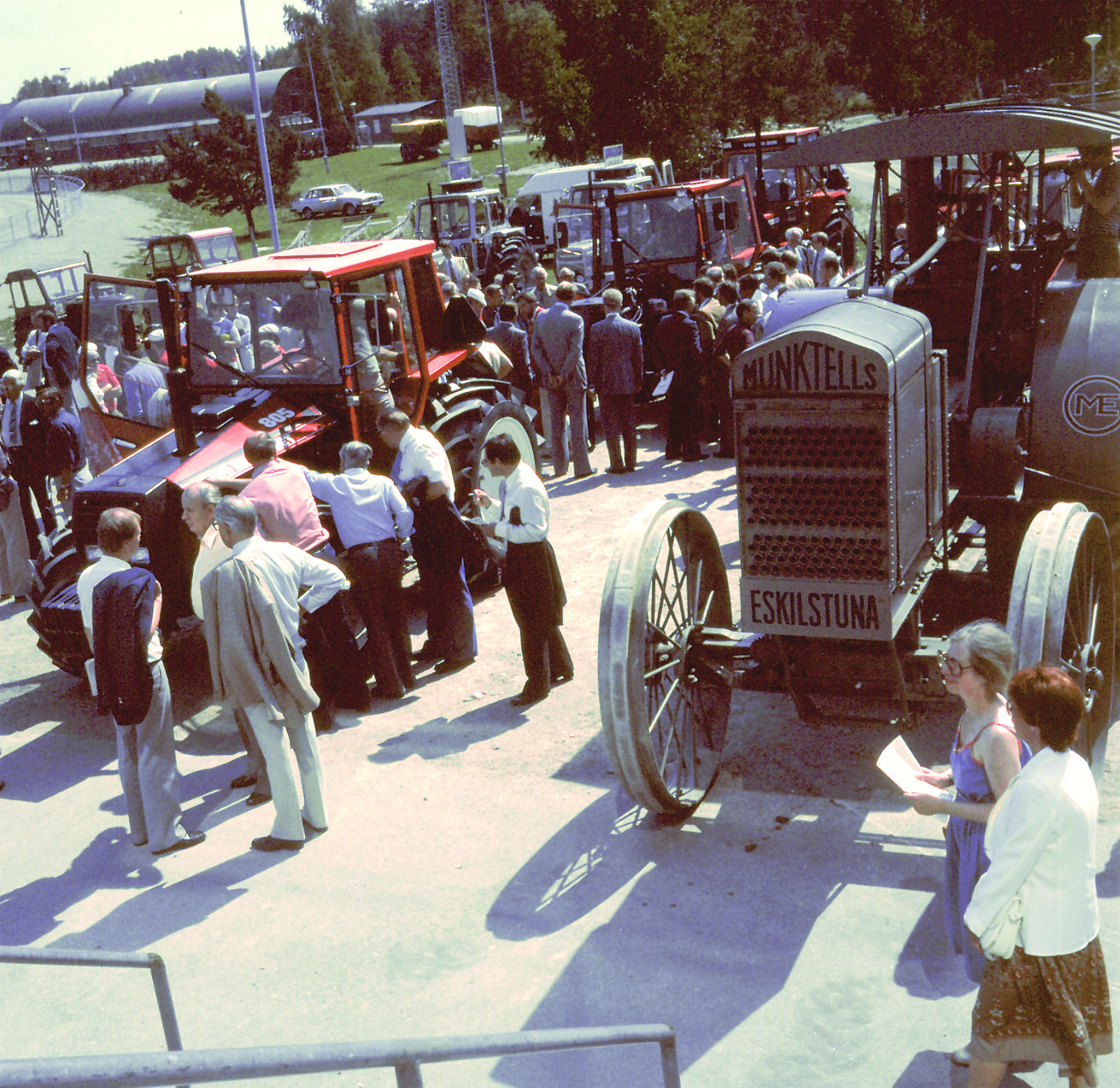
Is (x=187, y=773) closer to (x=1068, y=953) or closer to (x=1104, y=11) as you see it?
(x=1068, y=953)

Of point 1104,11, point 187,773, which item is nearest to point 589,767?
point 187,773

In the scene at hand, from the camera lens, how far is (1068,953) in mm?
3422

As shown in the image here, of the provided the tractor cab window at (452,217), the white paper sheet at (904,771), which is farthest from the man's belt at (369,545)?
the tractor cab window at (452,217)

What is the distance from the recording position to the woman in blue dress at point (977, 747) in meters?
3.90

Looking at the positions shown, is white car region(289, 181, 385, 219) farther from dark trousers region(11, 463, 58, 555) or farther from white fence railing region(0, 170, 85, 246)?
dark trousers region(11, 463, 58, 555)

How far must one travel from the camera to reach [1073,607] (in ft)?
17.0

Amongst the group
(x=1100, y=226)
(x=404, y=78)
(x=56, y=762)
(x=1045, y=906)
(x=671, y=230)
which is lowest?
(x=56, y=762)

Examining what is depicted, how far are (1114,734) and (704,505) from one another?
5.14 metres

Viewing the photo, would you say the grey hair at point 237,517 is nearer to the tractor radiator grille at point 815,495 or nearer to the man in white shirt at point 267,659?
the man in white shirt at point 267,659

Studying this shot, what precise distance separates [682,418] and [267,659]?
724 centimetres

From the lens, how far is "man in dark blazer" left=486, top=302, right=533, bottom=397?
41.1ft

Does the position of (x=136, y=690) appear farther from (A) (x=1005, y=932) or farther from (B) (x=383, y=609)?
(A) (x=1005, y=932)

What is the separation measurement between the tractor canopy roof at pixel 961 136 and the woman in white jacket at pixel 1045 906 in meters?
3.53

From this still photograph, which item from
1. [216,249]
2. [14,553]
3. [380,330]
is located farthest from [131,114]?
[380,330]
